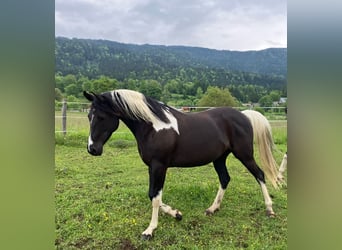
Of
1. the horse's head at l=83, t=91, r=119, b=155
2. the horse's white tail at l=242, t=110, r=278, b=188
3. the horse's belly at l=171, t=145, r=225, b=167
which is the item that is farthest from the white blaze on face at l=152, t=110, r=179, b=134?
the horse's white tail at l=242, t=110, r=278, b=188

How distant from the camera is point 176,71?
2096mm

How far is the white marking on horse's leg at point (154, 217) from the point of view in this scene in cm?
189

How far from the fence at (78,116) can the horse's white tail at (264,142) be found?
0.06 meters

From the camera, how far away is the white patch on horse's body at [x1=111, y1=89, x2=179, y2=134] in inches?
71.8

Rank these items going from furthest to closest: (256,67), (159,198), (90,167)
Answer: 1. (90,167)
2. (256,67)
3. (159,198)

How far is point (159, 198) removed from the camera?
1.91 meters

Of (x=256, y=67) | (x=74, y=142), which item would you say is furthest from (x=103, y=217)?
(x=256, y=67)

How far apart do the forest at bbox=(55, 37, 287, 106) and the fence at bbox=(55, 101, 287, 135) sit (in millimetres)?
53

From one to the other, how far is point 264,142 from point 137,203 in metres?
1.06

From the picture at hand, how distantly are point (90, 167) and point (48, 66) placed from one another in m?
1.36

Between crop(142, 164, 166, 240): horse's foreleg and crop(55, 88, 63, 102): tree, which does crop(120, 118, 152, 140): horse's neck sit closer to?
crop(142, 164, 166, 240): horse's foreleg

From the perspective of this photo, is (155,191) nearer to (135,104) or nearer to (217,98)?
(135,104)
